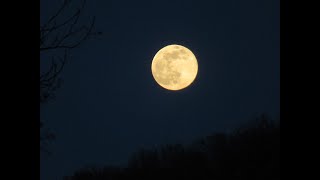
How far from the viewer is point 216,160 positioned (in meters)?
36.1

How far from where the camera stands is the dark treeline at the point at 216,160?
112 ft

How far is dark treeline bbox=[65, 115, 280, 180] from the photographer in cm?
3422
